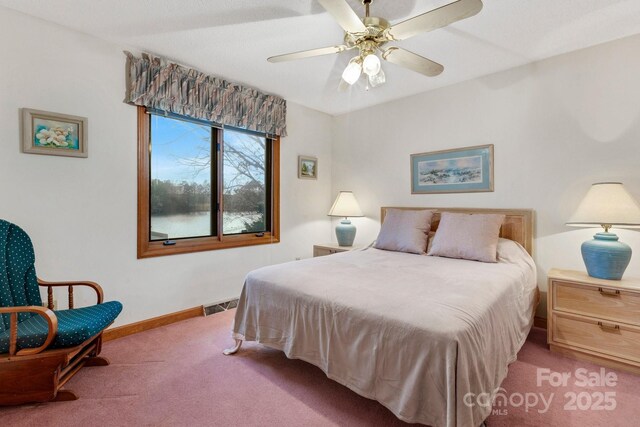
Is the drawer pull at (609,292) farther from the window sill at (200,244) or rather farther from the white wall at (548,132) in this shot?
the window sill at (200,244)

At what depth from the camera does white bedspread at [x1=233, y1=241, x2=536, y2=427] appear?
132 centimetres

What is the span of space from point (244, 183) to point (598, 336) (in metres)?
3.50

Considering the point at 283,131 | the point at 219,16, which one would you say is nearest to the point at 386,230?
the point at 283,131

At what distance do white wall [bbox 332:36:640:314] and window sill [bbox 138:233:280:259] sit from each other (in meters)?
1.86

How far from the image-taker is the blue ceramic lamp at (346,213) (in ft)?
12.8

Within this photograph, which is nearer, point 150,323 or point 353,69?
A: point 353,69

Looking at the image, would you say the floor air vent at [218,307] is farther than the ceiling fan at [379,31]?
Yes

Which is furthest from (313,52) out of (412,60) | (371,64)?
(412,60)

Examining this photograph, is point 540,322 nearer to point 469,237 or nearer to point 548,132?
point 469,237

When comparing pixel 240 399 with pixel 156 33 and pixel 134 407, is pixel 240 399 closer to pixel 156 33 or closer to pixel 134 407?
pixel 134 407

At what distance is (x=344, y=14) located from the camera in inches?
63.4

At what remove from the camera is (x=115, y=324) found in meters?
2.62

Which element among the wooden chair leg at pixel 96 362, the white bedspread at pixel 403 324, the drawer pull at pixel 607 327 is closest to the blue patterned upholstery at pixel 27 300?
the wooden chair leg at pixel 96 362

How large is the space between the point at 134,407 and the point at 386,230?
2.57 m
